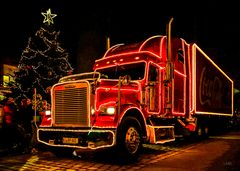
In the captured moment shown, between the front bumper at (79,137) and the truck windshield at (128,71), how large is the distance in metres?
2.61

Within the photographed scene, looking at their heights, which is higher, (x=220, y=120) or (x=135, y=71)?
(x=135, y=71)

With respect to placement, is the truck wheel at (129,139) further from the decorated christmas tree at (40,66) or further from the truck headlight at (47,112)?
Result: the decorated christmas tree at (40,66)

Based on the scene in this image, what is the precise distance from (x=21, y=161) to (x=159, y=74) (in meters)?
4.81

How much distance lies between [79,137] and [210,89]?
9.53 m

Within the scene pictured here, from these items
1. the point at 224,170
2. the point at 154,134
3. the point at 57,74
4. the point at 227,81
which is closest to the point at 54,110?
the point at 154,134

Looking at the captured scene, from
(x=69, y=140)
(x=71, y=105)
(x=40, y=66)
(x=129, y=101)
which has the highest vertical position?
(x=40, y=66)

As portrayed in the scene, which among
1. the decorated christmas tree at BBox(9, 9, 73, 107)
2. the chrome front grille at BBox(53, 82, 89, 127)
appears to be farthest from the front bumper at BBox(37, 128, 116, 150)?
the decorated christmas tree at BBox(9, 9, 73, 107)

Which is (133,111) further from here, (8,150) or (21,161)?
(8,150)

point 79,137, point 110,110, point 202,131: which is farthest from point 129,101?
point 202,131

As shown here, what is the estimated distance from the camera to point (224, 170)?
7750 millimetres

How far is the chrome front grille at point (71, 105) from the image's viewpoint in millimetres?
8664

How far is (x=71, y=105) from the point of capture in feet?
29.4

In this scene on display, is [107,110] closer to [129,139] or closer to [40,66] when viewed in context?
[129,139]

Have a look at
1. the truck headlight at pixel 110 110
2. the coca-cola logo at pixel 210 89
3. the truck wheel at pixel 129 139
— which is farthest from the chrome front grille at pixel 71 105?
the coca-cola logo at pixel 210 89
